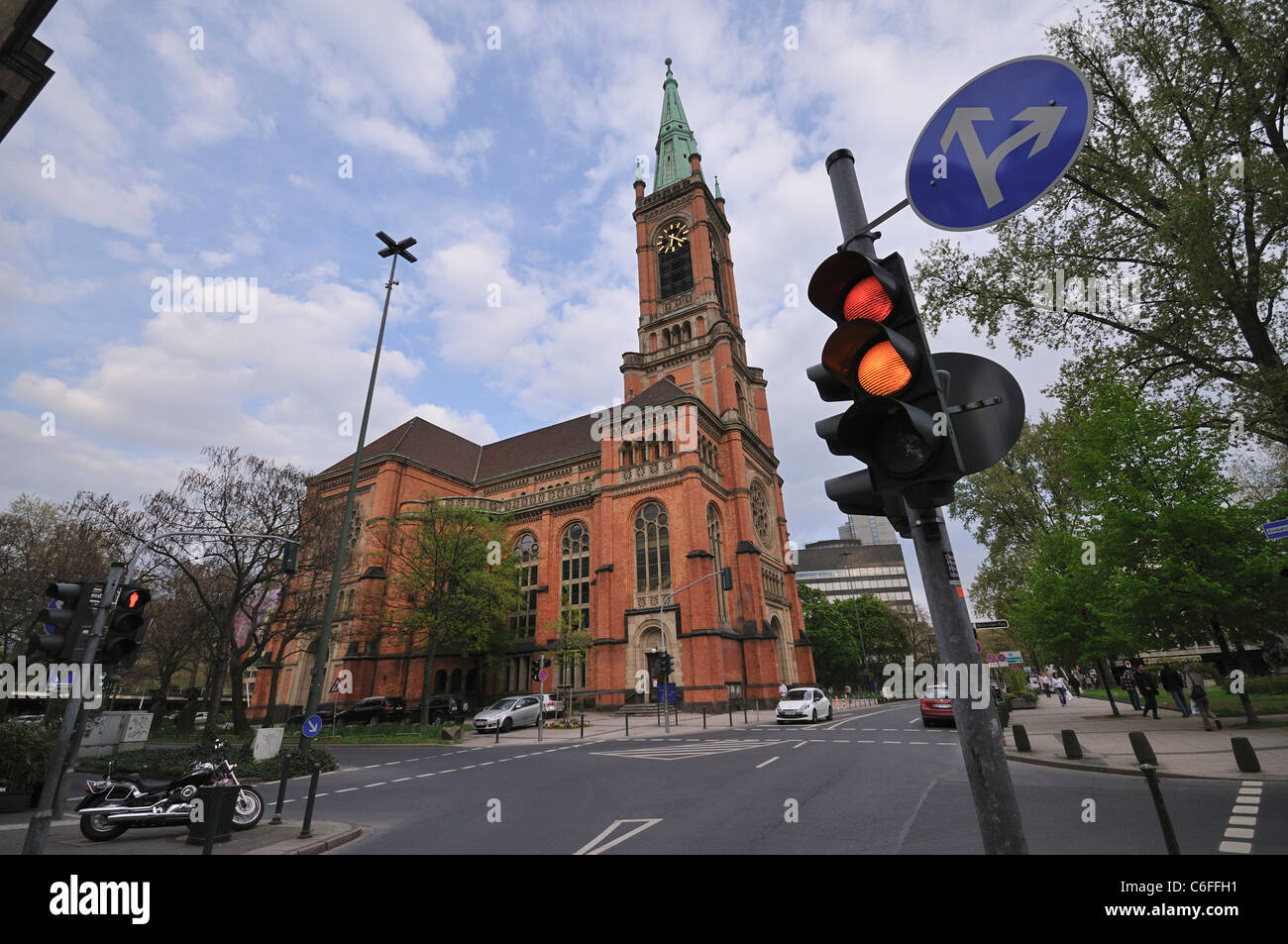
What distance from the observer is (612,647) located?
35.5 m

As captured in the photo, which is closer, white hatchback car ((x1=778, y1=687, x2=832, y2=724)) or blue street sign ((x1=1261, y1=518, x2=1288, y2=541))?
blue street sign ((x1=1261, y1=518, x2=1288, y2=541))

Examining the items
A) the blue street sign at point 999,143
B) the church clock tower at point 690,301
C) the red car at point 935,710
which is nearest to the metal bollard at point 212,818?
the blue street sign at point 999,143

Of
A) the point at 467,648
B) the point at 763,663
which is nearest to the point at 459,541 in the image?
the point at 467,648

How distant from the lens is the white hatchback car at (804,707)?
25.0 metres

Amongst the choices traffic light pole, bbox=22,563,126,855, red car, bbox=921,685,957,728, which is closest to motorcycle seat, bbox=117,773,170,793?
traffic light pole, bbox=22,563,126,855

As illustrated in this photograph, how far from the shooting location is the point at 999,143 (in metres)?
2.79

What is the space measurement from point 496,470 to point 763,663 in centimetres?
2947

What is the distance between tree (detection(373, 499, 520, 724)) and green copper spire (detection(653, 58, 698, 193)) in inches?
1486

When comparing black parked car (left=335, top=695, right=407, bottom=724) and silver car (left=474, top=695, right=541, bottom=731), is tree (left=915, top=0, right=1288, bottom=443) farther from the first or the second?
black parked car (left=335, top=695, right=407, bottom=724)

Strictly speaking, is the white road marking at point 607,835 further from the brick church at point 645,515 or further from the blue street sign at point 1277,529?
the brick church at point 645,515

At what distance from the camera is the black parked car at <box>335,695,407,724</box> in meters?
32.0

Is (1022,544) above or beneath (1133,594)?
above
